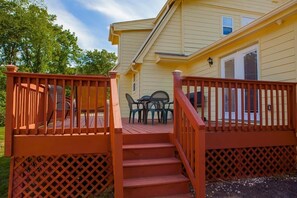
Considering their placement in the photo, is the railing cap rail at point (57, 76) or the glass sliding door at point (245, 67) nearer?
the railing cap rail at point (57, 76)

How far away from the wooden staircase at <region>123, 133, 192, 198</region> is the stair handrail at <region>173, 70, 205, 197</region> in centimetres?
19

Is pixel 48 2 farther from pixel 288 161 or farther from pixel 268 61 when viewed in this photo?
pixel 288 161

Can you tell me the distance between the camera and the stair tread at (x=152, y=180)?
315 centimetres

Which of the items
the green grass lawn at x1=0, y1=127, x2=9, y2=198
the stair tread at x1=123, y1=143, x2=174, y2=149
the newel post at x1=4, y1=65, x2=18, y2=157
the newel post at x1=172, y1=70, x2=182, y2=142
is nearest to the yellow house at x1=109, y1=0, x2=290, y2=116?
the newel post at x1=172, y1=70, x2=182, y2=142

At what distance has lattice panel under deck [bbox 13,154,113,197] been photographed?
3.27 m

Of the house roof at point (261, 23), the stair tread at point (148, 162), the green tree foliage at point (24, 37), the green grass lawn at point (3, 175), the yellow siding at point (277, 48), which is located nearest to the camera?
the stair tread at point (148, 162)

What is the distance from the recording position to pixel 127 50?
39.9ft

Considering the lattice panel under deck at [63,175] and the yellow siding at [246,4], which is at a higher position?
the yellow siding at [246,4]

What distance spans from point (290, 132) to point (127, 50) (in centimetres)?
928

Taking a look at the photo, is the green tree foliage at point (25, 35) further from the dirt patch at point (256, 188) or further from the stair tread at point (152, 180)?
the dirt patch at point (256, 188)

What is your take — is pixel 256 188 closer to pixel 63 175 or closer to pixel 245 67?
pixel 63 175

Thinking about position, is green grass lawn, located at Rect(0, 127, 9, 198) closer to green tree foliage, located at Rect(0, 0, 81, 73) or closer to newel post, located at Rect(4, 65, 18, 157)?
newel post, located at Rect(4, 65, 18, 157)

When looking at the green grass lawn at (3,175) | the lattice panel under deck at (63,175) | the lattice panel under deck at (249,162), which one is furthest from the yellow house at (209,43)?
the green grass lawn at (3,175)

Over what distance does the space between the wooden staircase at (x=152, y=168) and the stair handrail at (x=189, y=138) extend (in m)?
0.19
